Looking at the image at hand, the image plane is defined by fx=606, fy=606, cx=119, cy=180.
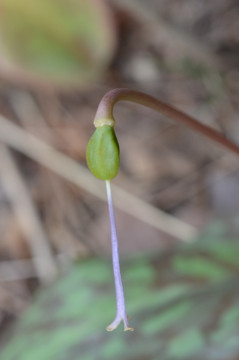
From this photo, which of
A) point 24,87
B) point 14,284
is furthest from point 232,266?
point 24,87

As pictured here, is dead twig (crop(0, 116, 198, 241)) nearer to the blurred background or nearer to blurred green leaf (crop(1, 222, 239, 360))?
the blurred background

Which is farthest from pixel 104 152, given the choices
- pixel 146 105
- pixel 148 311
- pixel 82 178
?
pixel 82 178

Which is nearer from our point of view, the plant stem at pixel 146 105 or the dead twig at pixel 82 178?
the plant stem at pixel 146 105

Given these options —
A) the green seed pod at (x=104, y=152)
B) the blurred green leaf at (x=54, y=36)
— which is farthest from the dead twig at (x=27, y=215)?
the green seed pod at (x=104, y=152)

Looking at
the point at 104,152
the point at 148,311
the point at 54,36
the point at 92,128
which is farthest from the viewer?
the point at 92,128

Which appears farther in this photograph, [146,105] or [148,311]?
[148,311]

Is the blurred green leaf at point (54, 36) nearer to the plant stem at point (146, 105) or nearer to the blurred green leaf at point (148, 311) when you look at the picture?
the blurred green leaf at point (148, 311)

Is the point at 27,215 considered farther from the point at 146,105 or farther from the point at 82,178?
the point at 146,105
